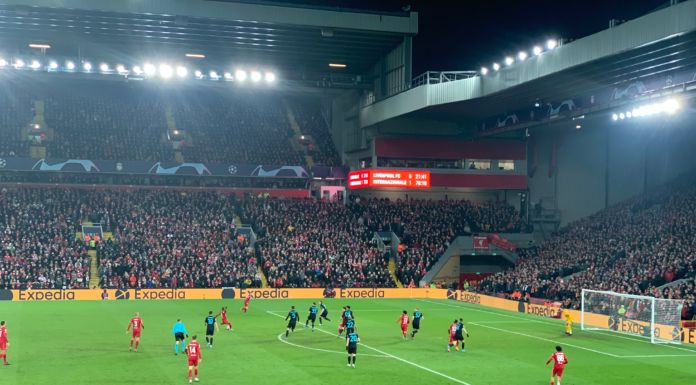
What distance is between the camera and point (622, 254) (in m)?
48.3

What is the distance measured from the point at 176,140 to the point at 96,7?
63.6 feet

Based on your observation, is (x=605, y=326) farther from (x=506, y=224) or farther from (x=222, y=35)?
(x=222, y=35)

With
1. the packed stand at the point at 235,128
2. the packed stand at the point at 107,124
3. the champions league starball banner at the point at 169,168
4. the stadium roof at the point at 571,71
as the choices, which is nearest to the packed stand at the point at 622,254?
the stadium roof at the point at 571,71

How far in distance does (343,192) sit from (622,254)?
27.8m

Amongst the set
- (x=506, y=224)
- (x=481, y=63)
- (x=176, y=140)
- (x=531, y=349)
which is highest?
(x=481, y=63)

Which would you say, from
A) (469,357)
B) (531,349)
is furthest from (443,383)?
(531,349)

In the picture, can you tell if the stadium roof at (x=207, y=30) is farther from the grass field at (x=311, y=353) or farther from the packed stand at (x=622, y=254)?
the grass field at (x=311, y=353)

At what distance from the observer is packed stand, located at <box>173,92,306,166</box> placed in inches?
2633

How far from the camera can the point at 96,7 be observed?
4981 centimetres

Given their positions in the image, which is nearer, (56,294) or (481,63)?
(56,294)

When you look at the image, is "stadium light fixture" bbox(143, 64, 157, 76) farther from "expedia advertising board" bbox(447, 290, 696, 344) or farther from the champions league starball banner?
"expedia advertising board" bbox(447, 290, 696, 344)

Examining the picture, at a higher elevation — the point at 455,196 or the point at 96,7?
the point at 96,7

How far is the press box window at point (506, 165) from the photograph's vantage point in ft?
221

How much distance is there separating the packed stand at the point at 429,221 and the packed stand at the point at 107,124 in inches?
766
